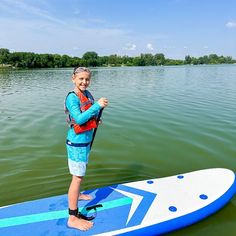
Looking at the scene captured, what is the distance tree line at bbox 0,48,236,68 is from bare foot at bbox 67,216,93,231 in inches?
3342

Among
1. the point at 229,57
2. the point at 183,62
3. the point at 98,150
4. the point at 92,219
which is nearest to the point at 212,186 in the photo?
the point at 92,219

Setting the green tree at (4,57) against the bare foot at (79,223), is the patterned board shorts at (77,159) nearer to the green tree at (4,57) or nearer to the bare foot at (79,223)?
the bare foot at (79,223)

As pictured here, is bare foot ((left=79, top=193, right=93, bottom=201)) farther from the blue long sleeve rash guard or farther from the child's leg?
the blue long sleeve rash guard

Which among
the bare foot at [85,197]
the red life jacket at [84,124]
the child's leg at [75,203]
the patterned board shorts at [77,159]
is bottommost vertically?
the bare foot at [85,197]

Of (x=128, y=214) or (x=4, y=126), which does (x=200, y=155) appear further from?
(x=4, y=126)

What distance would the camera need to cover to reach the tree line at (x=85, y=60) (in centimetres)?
10000

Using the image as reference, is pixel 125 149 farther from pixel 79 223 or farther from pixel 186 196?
pixel 79 223

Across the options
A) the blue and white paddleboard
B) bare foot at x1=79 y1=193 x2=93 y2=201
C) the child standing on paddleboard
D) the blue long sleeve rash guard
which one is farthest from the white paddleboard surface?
the blue long sleeve rash guard

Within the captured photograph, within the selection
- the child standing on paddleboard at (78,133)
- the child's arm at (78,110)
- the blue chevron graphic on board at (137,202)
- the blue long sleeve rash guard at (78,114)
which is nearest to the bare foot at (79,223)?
the child standing on paddleboard at (78,133)

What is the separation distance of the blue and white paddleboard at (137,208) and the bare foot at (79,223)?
0.06 meters

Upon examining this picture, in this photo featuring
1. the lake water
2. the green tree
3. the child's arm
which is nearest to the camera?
the child's arm

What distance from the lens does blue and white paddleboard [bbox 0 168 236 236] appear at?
137 inches

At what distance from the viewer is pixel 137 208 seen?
12.8 feet

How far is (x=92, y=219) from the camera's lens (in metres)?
3.66
